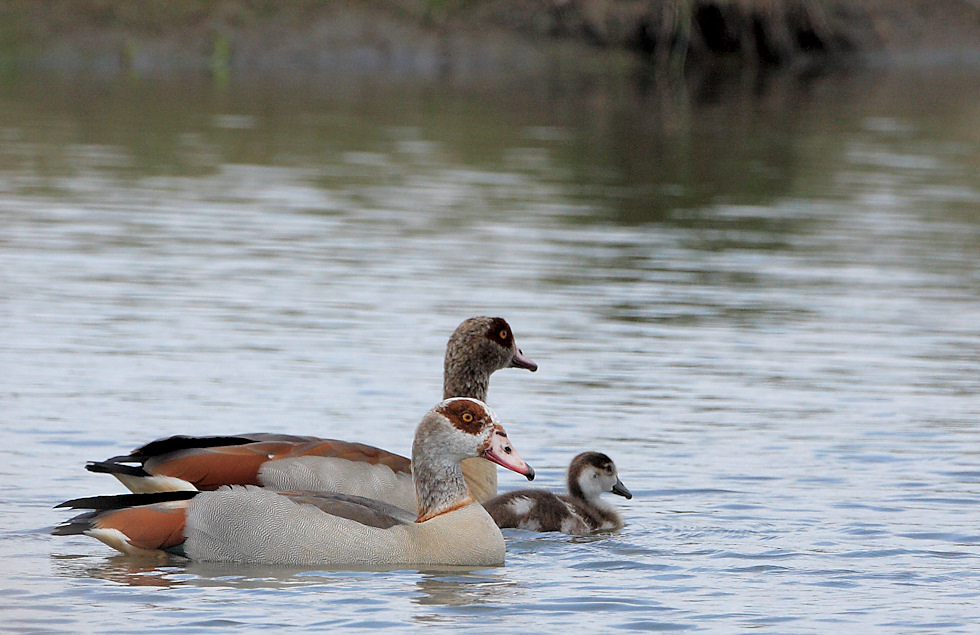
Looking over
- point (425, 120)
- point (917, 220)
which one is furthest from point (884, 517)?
point (425, 120)

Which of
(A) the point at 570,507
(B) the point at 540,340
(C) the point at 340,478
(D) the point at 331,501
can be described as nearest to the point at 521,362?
(A) the point at 570,507

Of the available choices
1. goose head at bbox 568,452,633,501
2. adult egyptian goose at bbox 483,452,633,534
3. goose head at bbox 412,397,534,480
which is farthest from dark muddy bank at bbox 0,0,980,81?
goose head at bbox 412,397,534,480

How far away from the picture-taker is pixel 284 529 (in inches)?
317

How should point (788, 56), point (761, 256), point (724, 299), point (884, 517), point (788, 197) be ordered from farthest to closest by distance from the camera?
1. point (788, 56)
2. point (788, 197)
3. point (761, 256)
4. point (724, 299)
5. point (884, 517)

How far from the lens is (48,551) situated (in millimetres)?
8312

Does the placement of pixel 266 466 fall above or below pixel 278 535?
above

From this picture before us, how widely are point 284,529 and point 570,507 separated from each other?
1.82 meters

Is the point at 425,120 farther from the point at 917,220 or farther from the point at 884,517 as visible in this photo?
the point at 884,517

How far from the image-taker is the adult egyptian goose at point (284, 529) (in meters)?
8.05

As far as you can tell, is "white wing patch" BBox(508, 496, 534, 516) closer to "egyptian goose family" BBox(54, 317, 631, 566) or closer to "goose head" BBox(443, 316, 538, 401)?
"egyptian goose family" BBox(54, 317, 631, 566)

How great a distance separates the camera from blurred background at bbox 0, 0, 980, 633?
8.05 metres

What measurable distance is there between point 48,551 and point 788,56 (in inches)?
1253

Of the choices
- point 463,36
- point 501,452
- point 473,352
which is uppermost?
point 463,36

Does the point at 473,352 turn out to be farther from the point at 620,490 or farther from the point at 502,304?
the point at 502,304
